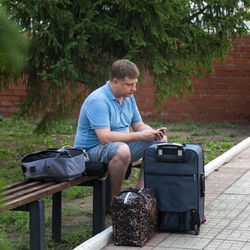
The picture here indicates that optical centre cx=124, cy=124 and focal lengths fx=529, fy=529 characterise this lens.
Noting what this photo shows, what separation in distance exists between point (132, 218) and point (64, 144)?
19.4 ft

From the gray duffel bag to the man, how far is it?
44 cm

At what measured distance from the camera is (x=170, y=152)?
412 cm

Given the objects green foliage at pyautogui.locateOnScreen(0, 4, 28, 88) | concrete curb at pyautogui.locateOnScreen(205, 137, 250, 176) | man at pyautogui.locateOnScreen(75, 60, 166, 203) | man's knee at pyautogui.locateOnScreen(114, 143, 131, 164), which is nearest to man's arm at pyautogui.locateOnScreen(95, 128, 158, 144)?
man at pyautogui.locateOnScreen(75, 60, 166, 203)

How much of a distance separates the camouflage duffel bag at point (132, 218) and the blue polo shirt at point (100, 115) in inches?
28.8

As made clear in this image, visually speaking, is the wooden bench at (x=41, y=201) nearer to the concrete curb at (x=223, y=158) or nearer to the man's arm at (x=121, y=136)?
the man's arm at (x=121, y=136)

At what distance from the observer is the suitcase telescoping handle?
4074mm

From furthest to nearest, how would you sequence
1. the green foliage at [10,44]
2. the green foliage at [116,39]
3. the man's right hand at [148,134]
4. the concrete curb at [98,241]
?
1. the green foliage at [116,39]
2. the man's right hand at [148,134]
3. the concrete curb at [98,241]
4. the green foliage at [10,44]

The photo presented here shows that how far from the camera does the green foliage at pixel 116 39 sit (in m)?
6.37

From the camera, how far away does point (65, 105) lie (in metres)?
7.64

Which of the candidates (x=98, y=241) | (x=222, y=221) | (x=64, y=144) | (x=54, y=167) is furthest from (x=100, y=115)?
(x=64, y=144)

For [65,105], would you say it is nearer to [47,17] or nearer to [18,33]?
[47,17]

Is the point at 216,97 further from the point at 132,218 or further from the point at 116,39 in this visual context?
the point at 132,218

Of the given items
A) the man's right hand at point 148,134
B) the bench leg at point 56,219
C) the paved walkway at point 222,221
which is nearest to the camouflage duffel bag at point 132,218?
the paved walkway at point 222,221

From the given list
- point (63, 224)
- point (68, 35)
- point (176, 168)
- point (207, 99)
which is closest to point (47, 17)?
point (68, 35)
